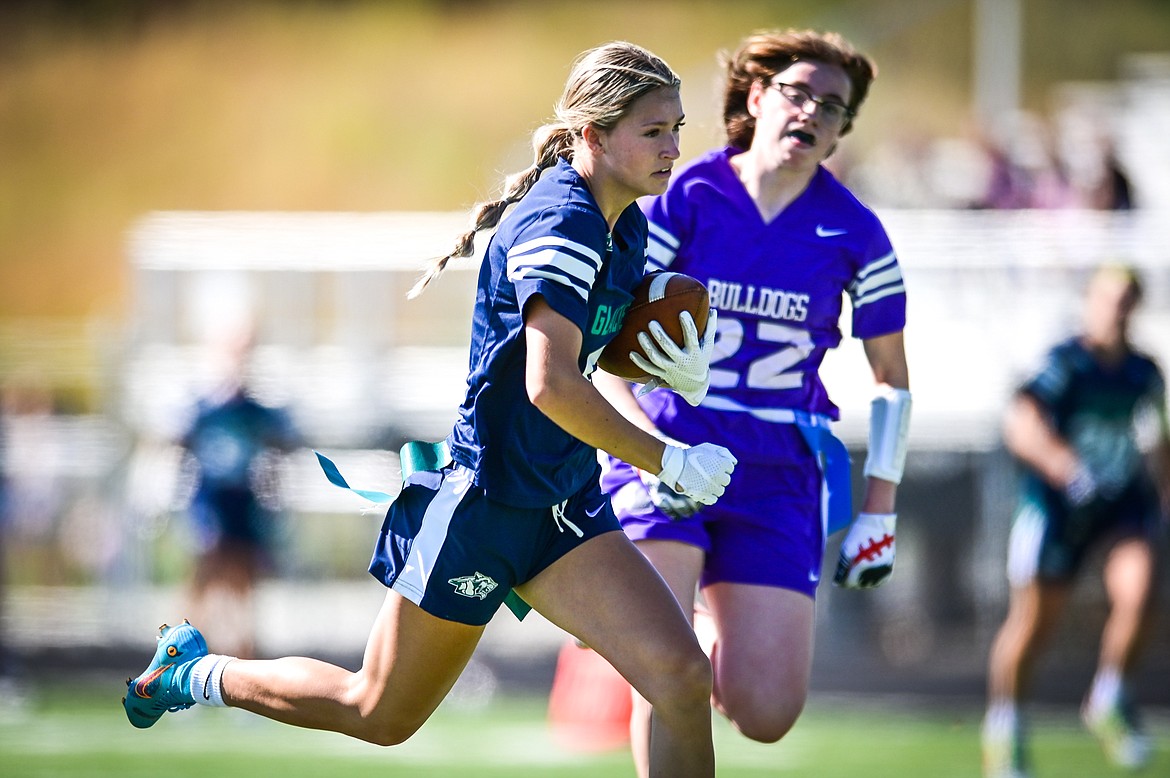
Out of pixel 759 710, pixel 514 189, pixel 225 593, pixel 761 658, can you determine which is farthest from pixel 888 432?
pixel 225 593

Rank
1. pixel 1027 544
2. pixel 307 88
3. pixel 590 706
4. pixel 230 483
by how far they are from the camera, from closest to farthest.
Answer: pixel 1027 544 → pixel 590 706 → pixel 230 483 → pixel 307 88

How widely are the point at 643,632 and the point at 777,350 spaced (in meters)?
1.16

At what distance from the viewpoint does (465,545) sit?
3.57m

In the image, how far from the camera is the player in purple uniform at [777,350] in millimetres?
4332

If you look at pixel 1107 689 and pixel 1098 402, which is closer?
pixel 1107 689

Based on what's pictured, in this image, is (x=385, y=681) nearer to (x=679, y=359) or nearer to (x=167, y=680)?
(x=167, y=680)

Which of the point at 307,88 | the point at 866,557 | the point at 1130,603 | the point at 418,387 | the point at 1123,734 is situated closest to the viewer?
the point at 866,557

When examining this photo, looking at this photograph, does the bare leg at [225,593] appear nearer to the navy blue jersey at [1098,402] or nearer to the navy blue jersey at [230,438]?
the navy blue jersey at [230,438]

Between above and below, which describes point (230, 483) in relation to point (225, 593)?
above

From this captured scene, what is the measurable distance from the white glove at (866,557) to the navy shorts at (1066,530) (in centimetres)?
316

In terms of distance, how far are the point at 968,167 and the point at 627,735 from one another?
22.0ft

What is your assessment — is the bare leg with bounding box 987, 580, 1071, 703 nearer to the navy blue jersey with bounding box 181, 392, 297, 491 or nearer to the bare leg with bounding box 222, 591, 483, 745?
the bare leg with bounding box 222, 591, 483, 745

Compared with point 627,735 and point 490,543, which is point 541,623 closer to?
point 627,735

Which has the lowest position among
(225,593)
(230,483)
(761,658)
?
(225,593)
